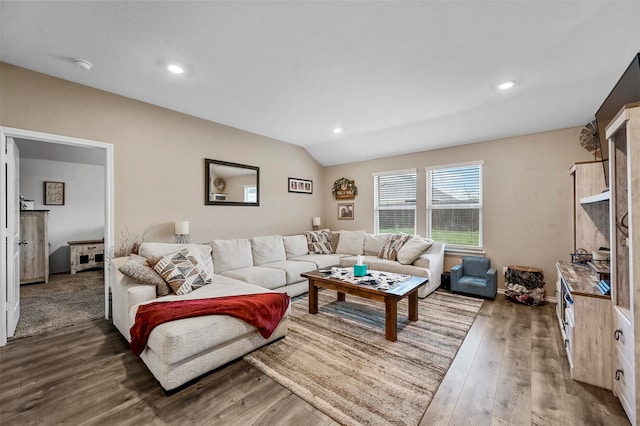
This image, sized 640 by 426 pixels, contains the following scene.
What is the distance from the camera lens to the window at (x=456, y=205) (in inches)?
178

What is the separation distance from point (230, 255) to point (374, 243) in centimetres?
265

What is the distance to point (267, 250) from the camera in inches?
176

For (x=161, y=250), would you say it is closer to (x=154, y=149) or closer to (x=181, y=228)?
(x=181, y=228)

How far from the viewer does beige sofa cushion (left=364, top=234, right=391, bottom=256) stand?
199 inches

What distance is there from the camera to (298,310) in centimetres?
353

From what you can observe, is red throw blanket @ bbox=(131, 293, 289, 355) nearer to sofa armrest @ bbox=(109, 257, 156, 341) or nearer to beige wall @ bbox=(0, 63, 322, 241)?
sofa armrest @ bbox=(109, 257, 156, 341)

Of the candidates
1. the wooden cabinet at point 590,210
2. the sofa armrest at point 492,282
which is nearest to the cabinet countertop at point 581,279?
the wooden cabinet at point 590,210

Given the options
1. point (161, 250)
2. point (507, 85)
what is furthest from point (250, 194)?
point (507, 85)

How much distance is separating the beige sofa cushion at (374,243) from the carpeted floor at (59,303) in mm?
4120

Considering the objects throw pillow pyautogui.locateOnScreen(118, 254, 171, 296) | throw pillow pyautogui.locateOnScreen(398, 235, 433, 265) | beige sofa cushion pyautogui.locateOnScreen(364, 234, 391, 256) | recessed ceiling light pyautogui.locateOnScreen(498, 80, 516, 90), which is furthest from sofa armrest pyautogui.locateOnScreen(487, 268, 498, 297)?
throw pillow pyautogui.locateOnScreen(118, 254, 171, 296)

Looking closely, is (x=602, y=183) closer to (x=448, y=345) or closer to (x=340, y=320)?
(x=448, y=345)

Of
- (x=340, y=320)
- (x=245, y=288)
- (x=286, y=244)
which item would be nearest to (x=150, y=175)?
(x=245, y=288)

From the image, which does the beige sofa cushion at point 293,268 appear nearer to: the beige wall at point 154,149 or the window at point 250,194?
the beige wall at point 154,149

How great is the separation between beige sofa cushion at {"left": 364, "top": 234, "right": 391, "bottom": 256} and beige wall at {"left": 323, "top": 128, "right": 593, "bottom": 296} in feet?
3.73
